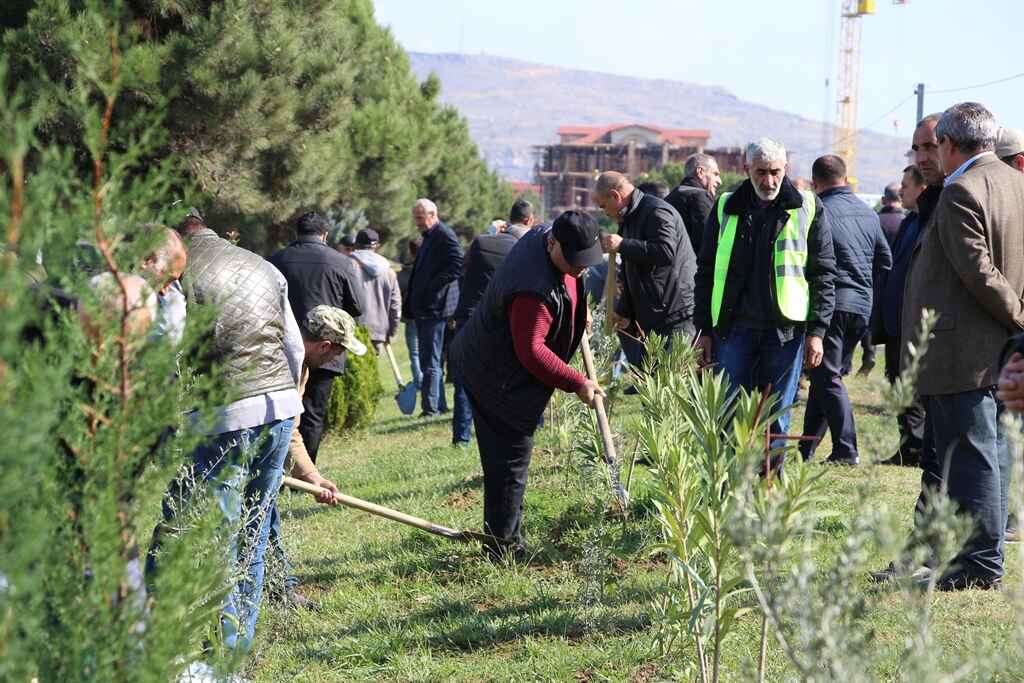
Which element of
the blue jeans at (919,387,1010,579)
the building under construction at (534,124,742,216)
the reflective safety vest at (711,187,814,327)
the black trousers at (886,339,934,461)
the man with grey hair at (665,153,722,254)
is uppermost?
the building under construction at (534,124,742,216)

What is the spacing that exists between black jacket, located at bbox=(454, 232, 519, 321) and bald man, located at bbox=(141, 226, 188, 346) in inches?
229

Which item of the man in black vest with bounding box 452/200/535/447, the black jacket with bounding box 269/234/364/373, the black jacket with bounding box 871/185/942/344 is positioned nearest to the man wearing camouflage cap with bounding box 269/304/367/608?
the black jacket with bounding box 269/234/364/373

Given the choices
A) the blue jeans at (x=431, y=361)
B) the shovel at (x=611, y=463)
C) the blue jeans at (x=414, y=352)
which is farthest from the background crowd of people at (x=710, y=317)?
the blue jeans at (x=414, y=352)

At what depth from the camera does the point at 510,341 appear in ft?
17.9

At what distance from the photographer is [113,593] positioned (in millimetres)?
2049

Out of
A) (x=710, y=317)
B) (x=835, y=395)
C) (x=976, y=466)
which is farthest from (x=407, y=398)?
(x=976, y=466)

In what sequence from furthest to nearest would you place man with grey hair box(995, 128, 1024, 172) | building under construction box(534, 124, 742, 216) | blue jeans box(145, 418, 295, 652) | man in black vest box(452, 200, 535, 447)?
building under construction box(534, 124, 742, 216)
man in black vest box(452, 200, 535, 447)
man with grey hair box(995, 128, 1024, 172)
blue jeans box(145, 418, 295, 652)

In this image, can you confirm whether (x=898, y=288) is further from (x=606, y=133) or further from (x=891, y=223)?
(x=606, y=133)

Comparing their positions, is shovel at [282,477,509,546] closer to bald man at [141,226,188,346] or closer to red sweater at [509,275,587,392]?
red sweater at [509,275,587,392]

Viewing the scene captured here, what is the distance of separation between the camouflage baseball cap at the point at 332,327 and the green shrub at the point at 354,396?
5.51 metres

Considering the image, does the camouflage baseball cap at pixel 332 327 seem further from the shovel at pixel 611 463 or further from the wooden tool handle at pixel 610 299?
the wooden tool handle at pixel 610 299

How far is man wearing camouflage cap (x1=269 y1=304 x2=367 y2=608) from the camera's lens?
5.20 metres

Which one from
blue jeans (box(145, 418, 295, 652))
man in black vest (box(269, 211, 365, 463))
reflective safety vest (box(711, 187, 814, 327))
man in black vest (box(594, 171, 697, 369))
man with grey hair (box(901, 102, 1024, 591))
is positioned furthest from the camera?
man in black vest (box(269, 211, 365, 463))

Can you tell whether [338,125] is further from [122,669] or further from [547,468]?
[122,669]
